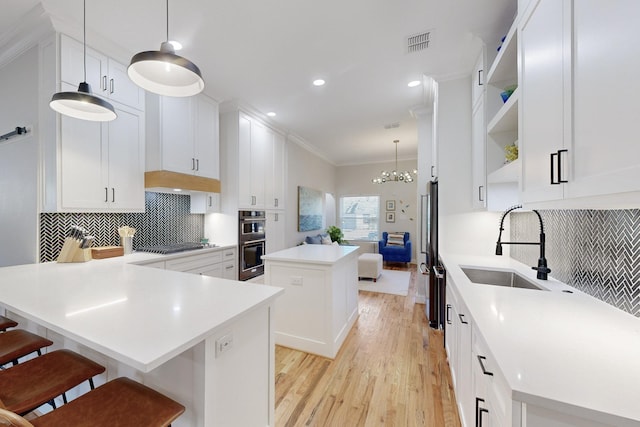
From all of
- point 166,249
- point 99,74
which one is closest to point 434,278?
point 166,249

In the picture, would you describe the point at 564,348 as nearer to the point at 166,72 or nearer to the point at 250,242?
the point at 166,72

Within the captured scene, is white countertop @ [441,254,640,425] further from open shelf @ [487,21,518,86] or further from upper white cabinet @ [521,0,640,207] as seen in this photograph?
open shelf @ [487,21,518,86]

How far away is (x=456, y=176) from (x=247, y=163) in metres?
2.81

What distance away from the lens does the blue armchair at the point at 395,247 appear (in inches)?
254

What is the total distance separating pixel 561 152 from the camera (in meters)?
0.99

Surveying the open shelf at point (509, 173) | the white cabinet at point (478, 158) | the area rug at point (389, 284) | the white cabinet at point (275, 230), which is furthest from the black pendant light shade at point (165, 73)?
the area rug at point (389, 284)

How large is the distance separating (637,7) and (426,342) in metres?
2.79

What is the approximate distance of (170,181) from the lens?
278 centimetres

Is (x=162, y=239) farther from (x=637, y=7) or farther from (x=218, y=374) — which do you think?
(x=637, y=7)

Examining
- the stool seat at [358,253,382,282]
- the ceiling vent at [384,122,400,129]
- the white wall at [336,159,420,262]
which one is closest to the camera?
the ceiling vent at [384,122,400,129]

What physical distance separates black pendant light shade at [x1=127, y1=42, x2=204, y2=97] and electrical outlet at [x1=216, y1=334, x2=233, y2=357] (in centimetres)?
130

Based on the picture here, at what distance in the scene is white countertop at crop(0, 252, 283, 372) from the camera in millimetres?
853

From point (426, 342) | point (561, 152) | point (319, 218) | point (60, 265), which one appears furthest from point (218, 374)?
point (319, 218)

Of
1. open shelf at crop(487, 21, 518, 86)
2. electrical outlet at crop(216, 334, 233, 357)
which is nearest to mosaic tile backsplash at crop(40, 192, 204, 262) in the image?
electrical outlet at crop(216, 334, 233, 357)
